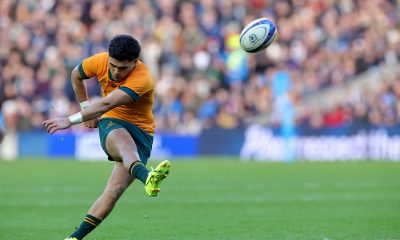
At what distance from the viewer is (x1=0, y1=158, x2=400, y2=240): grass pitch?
10516 mm

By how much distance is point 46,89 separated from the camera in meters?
27.6

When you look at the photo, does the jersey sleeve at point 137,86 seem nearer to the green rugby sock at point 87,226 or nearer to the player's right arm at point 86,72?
the player's right arm at point 86,72

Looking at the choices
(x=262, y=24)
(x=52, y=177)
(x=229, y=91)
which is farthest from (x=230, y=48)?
(x=262, y=24)

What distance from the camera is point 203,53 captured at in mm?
27656

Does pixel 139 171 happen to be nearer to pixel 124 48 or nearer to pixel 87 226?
pixel 87 226

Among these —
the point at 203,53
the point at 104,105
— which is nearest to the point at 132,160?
the point at 104,105

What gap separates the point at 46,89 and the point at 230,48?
5551mm

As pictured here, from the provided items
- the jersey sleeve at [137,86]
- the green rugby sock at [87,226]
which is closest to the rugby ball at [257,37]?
the jersey sleeve at [137,86]

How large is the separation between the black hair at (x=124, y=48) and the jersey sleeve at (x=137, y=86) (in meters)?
0.23

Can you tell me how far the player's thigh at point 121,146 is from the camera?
858 centimetres

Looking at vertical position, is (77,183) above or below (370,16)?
below

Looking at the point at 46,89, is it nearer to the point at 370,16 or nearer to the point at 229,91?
the point at 229,91

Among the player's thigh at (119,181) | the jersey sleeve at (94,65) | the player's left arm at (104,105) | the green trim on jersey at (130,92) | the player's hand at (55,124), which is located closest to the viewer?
the player's hand at (55,124)

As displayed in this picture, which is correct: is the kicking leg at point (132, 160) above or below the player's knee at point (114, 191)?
above
